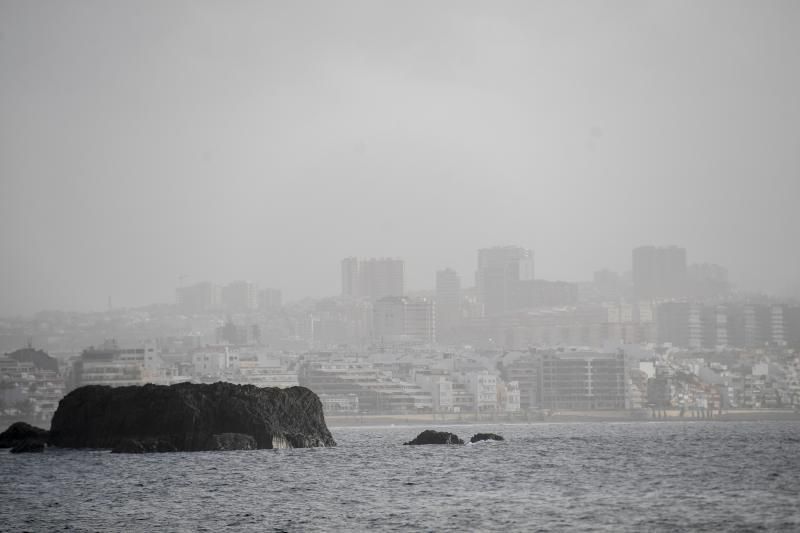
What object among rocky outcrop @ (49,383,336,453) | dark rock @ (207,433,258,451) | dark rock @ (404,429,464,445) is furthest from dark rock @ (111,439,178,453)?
dark rock @ (404,429,464,445)

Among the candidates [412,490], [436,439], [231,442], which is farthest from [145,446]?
[412,490]

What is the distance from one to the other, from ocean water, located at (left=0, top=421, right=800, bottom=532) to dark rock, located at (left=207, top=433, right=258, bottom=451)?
3.15 metres

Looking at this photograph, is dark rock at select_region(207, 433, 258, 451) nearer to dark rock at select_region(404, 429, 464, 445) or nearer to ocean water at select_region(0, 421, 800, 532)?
ocean water at select_region(0, 421, 800, 532)

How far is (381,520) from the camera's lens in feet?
205

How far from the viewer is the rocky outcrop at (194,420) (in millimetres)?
115750

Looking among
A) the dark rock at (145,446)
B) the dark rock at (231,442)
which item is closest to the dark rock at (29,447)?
the dark rock at (145,446)

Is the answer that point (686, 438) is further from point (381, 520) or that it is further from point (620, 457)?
point (381, 520)

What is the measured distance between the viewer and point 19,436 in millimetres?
130875

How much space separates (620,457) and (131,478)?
36014mm

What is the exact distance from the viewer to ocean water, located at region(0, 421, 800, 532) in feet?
201

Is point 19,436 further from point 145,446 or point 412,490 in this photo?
point 412,490

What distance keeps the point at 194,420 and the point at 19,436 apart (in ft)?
74.7

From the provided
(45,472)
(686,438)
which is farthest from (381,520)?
(686,438)

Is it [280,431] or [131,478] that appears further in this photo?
[280,431]
